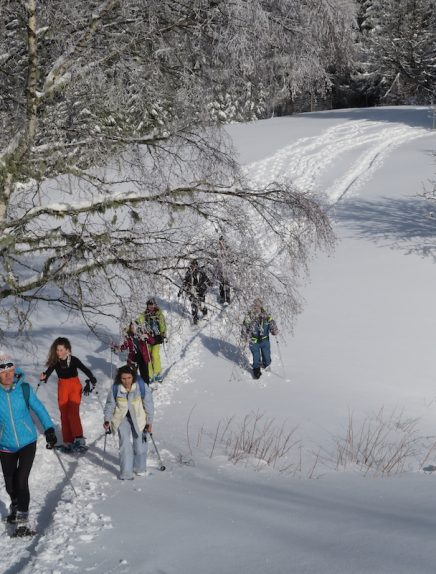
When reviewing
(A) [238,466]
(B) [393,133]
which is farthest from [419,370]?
(B) [393,133]

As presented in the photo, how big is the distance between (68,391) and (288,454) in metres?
2.97

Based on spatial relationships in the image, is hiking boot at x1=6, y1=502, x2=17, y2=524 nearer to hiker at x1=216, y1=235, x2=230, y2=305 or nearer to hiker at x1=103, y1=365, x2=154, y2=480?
hiker at x1=103, y1=365, x2=154, y2=480

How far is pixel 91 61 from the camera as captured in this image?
20.0 ft

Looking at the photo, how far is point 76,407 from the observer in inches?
325

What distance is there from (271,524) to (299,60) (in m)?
4.22

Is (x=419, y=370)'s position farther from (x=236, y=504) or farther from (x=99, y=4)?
(x=99, y=4)

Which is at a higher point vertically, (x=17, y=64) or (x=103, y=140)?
(x=17, y=64)

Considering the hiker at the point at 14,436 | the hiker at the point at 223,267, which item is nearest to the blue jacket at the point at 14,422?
the hiker at the point at 14,436

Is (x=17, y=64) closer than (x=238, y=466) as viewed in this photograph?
Yes

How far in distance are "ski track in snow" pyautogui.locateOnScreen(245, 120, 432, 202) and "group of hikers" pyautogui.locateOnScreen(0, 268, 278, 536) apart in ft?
50.6

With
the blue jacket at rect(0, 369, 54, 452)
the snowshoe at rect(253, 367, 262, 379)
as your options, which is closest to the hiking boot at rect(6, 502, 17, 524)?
the blue jacket at rect(0, 369, 54, 452)

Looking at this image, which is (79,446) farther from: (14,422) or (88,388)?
(14,422)

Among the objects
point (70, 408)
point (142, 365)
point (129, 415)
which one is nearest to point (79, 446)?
point (70, 408)

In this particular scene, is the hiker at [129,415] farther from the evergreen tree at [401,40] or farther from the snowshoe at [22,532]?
the evergreen tree at [401,40]
